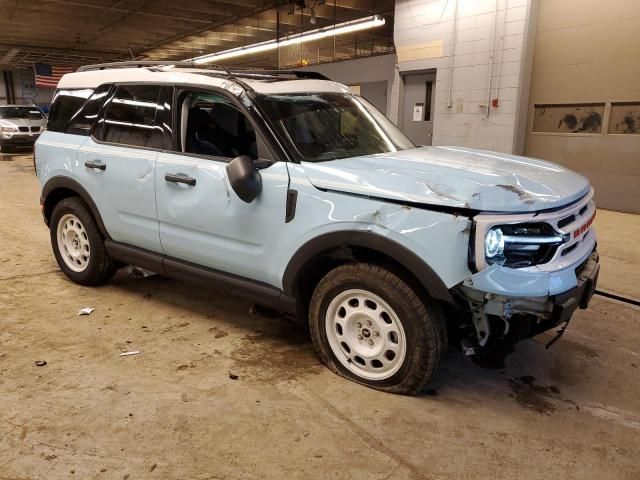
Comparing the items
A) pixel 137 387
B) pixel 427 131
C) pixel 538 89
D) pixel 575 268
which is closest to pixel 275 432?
pixel 137 387

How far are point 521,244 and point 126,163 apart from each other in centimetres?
278

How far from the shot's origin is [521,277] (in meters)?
2.40

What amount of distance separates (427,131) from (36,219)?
7.57m

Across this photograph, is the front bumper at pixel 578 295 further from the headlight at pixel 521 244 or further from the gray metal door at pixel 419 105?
the gray metal door at pixel 419 105

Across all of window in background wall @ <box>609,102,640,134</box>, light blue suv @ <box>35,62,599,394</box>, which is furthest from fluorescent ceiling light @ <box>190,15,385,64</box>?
light blue suv @ <box>35,62,599,394</box>

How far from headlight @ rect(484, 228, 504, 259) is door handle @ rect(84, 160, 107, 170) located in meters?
2.90

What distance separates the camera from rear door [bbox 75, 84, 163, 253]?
12.0 feet

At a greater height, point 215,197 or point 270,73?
point 270,73

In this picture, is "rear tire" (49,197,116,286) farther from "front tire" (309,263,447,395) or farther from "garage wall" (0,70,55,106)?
"garage wall" (0,70,55,106)

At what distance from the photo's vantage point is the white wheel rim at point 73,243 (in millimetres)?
4375

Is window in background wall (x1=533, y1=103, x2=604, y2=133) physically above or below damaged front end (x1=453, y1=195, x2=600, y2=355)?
above

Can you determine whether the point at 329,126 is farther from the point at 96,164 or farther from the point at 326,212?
→ the point at 96,164

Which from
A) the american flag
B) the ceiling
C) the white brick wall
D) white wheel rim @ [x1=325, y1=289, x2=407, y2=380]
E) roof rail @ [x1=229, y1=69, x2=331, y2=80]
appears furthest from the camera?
the american flag

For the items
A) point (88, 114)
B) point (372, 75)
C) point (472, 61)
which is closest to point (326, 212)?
point (88, 114)
